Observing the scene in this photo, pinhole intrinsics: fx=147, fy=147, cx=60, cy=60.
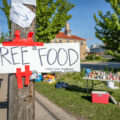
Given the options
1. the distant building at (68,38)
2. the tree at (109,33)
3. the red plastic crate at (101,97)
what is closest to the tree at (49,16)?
the tree at (109,33)

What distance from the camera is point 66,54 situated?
1.58 meters

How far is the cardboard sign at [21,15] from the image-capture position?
1583 mm

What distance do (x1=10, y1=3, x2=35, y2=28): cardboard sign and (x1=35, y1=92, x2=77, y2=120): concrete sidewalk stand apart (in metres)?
3.65

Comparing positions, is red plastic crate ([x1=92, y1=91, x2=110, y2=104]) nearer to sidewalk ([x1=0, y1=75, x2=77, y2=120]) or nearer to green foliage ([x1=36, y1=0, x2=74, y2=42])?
sidewalk ([x1=0, y1=75, x2=77, y2=120])

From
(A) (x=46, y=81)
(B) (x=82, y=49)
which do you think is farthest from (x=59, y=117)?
(B) (x=82, y=49)

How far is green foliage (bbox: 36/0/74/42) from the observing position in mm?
11484

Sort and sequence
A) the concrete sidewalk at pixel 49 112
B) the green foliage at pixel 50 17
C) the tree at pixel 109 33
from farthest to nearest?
the green foliage at pixel 50 17
the tree at pixel 109 33
the concrete sidewalk at pixel 49 112

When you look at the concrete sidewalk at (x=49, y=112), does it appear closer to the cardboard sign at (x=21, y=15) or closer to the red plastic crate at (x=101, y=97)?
the red plastic crate at (x=101, y=97)

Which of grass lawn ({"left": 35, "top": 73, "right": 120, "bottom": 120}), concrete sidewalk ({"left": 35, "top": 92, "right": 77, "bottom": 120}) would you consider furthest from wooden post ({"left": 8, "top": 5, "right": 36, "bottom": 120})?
grass lawn ({"left": 35, "top": 73, "right": 120, "bottom": 120})

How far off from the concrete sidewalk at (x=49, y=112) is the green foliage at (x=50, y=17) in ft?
22.4

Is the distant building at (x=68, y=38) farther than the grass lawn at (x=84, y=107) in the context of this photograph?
Yes

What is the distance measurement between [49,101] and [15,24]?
5095 millimetres

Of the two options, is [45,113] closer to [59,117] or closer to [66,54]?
[59,117]

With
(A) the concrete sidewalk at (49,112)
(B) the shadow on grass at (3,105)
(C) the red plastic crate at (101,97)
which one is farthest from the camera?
(C) the red plastic crate at (101,97)
